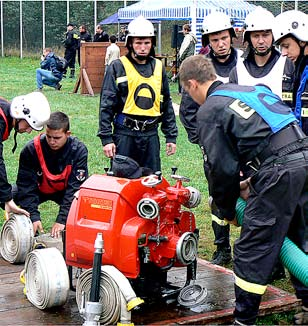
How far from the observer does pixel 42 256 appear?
16.2ft

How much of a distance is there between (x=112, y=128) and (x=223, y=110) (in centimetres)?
235

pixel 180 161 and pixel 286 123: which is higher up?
pixel 286 123

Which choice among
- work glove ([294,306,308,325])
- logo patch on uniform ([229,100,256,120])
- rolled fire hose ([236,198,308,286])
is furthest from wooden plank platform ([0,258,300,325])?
logo patch on uniform ([229,100,256,120])

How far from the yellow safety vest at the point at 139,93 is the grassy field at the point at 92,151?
1381 mm

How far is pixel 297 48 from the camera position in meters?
5.64

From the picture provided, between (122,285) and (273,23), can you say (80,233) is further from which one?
(273,23)

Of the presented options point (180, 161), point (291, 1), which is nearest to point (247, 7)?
point (291, 1)

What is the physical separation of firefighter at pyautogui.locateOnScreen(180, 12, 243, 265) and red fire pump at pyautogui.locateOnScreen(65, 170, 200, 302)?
1.25 metres

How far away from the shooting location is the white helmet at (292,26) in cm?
557

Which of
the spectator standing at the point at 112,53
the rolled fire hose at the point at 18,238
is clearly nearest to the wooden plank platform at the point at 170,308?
the rolled fire hose at the point at 18,238

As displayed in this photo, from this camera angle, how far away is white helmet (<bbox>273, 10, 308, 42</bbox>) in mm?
5574

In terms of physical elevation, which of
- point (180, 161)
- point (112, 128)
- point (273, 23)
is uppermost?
point (273, 23)

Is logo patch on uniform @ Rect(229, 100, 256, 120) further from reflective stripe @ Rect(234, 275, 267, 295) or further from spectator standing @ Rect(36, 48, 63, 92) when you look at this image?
spectator standing @ Rect(36, 48, 63, 92)

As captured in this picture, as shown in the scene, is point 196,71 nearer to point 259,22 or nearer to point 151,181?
point 151,181
